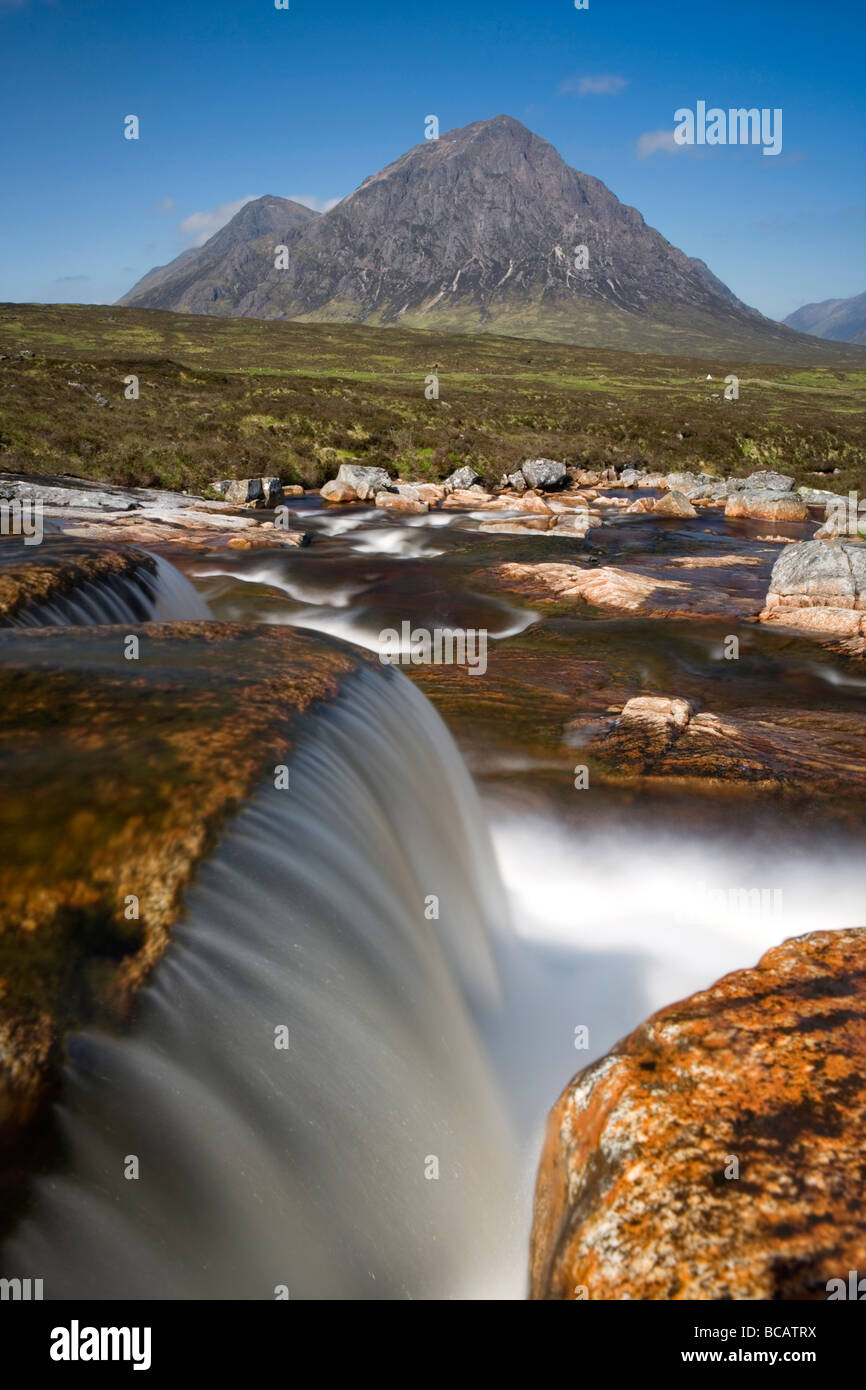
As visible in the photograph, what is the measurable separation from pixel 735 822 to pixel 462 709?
4.10m

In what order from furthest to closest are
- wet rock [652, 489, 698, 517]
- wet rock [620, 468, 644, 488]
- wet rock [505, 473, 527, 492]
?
wet rock [620, 468, 644, 488] → wet rock [505, 473, 527, 492] → wet rock [652, 489, 698, 517]

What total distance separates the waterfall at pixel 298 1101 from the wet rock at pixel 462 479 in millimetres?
32011

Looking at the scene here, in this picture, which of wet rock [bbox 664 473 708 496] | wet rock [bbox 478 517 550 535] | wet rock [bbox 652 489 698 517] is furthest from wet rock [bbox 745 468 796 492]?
wet rock [bbox 478 517 550 535]

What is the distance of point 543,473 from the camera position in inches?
1512

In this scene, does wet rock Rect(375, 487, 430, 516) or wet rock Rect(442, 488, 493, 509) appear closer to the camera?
wet rock Rect(375, 487, 430, 516)

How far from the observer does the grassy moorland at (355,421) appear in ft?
114

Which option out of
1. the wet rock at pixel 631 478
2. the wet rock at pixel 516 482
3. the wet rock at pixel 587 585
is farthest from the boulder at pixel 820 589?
the wet rock at pixel 631 478

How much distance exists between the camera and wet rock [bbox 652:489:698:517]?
31.5 meters

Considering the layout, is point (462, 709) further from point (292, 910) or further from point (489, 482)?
point (489, 482)

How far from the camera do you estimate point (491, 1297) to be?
421cm

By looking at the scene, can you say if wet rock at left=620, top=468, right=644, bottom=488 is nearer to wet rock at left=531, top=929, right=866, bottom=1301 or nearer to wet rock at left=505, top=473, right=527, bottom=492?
wet rock at left=505, top=473, right=527, bottom=492

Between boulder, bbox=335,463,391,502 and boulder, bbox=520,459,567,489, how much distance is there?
26.8ft

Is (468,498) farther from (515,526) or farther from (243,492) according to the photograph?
(243,492)

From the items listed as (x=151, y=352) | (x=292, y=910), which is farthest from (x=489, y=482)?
(x=151, y=352)
